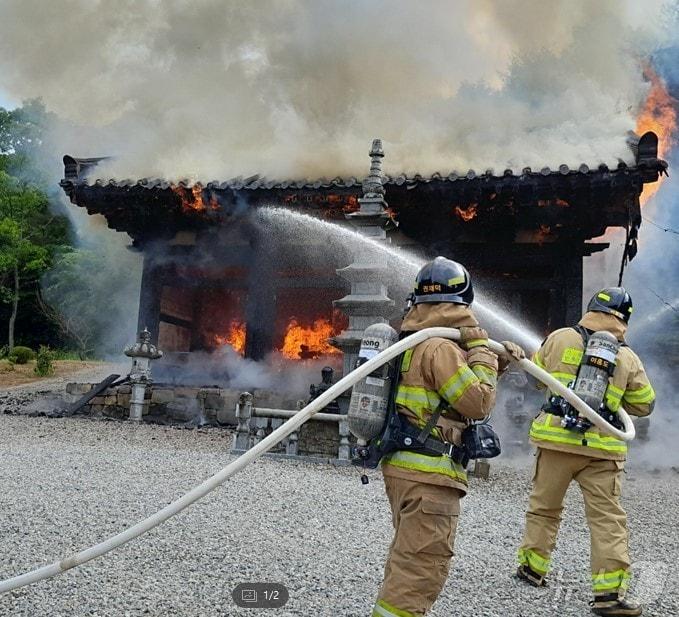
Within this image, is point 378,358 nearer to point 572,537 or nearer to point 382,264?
point 572,537

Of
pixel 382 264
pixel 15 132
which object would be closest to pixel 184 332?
pixel 382 264

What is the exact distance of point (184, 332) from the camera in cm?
1369

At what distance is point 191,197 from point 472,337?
9.05m

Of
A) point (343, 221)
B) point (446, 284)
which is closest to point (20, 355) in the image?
point (343, 221)

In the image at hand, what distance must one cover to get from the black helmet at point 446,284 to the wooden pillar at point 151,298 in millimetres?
10160

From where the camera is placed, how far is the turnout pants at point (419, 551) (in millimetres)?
2447

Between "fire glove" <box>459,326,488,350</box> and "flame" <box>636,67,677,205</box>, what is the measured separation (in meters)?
10.5

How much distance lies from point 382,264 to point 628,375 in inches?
183

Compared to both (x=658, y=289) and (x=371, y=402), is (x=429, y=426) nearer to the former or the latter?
(x=371, y=402)

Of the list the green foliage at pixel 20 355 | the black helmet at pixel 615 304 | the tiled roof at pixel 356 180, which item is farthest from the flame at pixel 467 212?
the green foliage at pixel 20 355

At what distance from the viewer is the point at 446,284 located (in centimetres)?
285

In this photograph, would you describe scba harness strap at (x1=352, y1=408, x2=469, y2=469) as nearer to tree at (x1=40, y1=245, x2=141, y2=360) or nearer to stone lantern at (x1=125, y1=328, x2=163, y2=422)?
stone lantern at (x1=125, y1=328, x2=163, y2=422)

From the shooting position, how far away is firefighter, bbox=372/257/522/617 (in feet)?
8.14

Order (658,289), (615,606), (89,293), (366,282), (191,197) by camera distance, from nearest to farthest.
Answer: (615,606) → (366,282) → (191,197) → (658,289) → (89,293)
